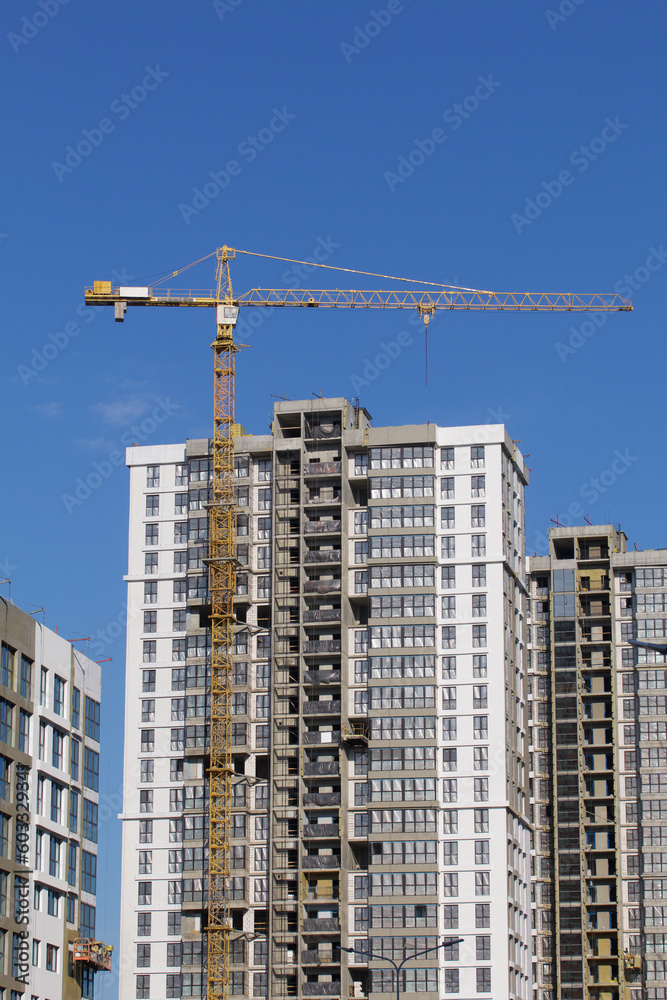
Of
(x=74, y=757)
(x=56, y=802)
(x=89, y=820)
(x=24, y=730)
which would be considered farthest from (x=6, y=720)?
(x=89, y=820)

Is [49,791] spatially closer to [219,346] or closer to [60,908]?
[60,908]

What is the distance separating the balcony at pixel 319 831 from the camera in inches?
6024

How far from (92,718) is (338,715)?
35.1 m

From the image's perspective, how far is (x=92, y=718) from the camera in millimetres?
125812

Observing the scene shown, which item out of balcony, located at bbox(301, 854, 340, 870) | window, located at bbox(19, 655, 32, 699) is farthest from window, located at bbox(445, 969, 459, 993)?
window, located at bbox(19, 655, 32, 699)

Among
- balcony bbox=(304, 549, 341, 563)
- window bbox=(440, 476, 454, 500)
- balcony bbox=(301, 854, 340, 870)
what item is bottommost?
balcony bbox=(301, 854, 340, 870)

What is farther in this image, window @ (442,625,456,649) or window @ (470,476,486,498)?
window @ (470,476,486,498)

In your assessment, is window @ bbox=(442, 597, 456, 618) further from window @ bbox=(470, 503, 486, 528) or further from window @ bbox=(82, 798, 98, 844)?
window @ bbox=(82, 798, 98, 844)

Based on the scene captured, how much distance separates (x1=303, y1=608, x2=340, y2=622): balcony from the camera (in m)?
159

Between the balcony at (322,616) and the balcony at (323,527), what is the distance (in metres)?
7.24

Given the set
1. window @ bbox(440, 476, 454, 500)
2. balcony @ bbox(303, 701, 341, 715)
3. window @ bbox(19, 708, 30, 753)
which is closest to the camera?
window @ bbox(19, 708, 30, 753)

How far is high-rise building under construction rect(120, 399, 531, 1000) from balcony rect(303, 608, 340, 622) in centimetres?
32

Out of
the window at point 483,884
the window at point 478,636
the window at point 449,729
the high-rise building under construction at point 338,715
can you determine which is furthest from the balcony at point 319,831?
the window at point 478,636

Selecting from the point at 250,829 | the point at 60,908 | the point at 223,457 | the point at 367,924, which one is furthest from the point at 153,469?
the point at 60,908
